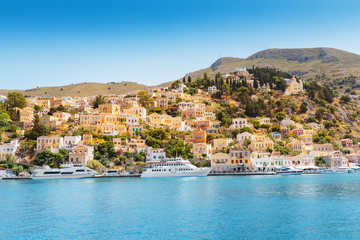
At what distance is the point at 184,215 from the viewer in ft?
99.9

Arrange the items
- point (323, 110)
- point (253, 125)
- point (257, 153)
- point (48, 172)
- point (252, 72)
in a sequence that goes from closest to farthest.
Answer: point (48, 172)
point (257, 153)
point (253, 125)
point (323, 110)
point (252, 72)

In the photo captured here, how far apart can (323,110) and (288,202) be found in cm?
9006

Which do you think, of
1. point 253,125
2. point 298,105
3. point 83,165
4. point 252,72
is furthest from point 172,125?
point 252,72

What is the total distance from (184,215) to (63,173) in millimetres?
47769

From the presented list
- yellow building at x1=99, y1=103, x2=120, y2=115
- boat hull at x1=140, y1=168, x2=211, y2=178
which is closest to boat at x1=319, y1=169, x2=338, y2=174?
boat hull at x1=140, y1=168, x2=211, y2=178

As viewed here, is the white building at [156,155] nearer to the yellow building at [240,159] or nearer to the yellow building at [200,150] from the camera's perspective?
the yellow building at [200,150]

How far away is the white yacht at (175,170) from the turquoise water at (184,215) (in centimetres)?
2929

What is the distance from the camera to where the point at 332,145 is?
98125 millimetres

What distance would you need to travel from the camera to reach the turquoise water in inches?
980

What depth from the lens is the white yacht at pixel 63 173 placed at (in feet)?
239

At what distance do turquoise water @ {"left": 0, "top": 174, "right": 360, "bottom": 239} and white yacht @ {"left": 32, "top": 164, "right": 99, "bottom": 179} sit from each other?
28.9m

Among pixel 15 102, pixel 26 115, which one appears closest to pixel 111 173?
pixel 26 115

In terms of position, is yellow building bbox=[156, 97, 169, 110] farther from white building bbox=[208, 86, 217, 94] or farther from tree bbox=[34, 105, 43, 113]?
tree bbox=[34, 105, 43, 113]

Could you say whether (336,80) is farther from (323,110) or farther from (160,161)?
(160,161)
